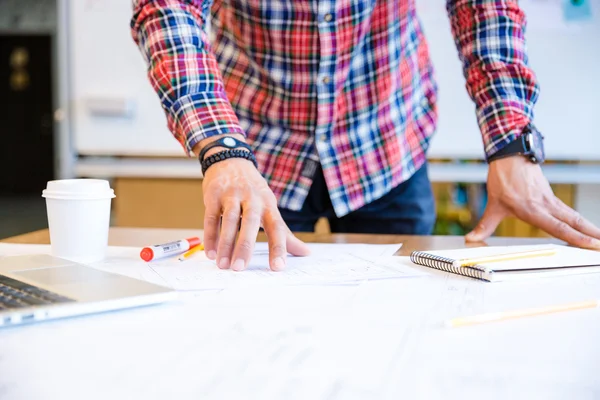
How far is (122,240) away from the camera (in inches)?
38.0

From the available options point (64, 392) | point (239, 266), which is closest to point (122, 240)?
point (239, 266)

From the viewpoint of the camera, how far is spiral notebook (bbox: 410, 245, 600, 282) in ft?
2.25

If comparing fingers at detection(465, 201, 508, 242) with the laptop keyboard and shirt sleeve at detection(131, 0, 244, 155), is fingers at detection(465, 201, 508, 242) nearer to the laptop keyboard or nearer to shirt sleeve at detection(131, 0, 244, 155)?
shirt sleeve at detection(131, 0, 244, 155)

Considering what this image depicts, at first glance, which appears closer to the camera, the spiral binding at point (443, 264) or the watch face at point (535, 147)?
the spiral binding at point (443, 264)

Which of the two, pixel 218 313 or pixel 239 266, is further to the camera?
pixel 239 266

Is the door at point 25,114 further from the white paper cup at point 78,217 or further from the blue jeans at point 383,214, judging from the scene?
the white paper cup at point 78,217

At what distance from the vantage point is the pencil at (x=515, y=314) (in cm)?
51

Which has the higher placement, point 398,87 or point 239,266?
point 398,87

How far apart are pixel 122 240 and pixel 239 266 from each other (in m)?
0.32

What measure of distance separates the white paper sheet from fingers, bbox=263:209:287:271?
0.01 metres

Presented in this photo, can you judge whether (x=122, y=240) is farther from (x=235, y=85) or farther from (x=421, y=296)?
(x=421, y=296)

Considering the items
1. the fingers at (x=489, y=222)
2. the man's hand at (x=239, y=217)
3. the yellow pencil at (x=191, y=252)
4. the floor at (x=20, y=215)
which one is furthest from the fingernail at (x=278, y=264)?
the floor at (x=20, y=215)

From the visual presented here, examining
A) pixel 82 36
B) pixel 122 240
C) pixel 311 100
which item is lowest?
pixel 122 240

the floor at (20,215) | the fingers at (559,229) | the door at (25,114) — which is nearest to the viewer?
the fingers at (559,229)
